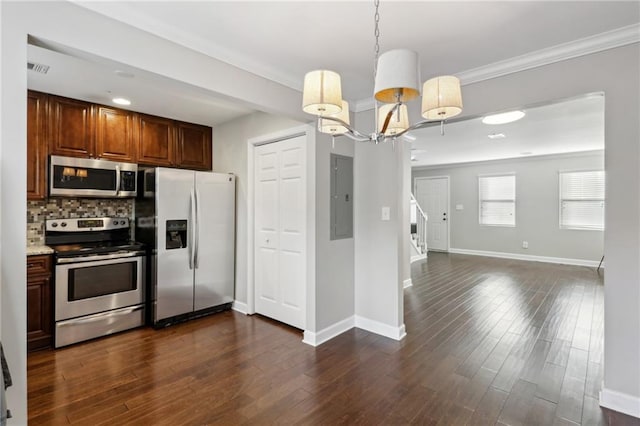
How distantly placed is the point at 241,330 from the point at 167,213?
1508 mm

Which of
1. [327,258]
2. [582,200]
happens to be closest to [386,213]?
[327,258]

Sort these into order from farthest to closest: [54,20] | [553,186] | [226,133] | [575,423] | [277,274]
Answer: [553,186] < [226,133] < [277,274] < [575,423] < [54,20]

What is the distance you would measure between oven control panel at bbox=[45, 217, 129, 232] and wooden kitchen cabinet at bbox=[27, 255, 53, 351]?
0.64 metres

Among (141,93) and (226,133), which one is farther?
(226,133)

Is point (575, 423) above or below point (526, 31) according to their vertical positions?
below

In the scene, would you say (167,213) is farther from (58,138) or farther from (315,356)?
(315,356)

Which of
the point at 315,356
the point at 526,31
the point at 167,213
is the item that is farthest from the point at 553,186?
the point at 167,213

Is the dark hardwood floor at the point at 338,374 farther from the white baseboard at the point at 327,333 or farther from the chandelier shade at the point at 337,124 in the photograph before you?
the chandelier shade at the point at 337,124

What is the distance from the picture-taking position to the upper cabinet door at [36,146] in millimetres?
3047

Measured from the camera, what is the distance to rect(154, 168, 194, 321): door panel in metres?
3.44

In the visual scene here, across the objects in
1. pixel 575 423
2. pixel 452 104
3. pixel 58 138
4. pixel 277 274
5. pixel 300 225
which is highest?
pixel 58 138

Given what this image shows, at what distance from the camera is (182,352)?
289 centimetres

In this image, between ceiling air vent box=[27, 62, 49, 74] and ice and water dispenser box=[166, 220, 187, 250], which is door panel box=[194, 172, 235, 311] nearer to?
ice and water dispenser box=[166, 220, 187, 250]

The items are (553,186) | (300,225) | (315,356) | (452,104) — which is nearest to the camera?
(452,104)
